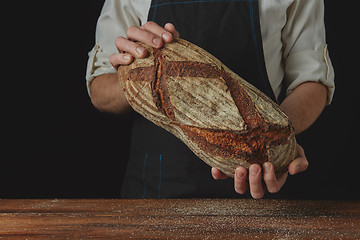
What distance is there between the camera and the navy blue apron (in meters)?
1.45

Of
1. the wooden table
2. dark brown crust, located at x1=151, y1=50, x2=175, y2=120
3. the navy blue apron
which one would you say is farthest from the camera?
the navy blue apron

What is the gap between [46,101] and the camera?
2.10m

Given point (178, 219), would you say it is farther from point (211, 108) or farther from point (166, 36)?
point (166, 36)

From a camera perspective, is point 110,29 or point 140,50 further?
point 110,29

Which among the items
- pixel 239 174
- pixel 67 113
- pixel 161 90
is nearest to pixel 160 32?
pixel 161 90

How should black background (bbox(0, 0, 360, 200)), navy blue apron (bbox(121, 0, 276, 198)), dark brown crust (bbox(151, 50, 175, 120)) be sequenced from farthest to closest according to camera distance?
1. black background (bbox(0, 0, 360, 200))
2. navy blue apron (bbox(121, 0, 276, 198))
3. dark brown crust (bbox(151, 50, 175, 120))

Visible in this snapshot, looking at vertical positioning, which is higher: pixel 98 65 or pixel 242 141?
pixel 98 65

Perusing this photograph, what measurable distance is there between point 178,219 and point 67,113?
49.7 inches

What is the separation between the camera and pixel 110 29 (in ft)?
5.10

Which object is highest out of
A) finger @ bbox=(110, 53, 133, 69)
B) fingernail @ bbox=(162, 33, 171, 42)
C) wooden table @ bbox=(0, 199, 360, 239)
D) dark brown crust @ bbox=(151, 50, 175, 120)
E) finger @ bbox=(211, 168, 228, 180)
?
fingernail @ bbox=(162, 33, 171, 42)

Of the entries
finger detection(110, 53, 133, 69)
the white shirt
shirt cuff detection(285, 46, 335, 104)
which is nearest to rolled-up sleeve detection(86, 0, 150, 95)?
the white shirt

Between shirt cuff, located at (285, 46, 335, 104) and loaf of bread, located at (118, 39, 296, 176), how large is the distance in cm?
44

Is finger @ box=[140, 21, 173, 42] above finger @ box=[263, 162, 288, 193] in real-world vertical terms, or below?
above

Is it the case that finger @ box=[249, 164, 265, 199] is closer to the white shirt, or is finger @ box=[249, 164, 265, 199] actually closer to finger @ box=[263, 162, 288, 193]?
finger @ box=[263, 162, 288, 193]
